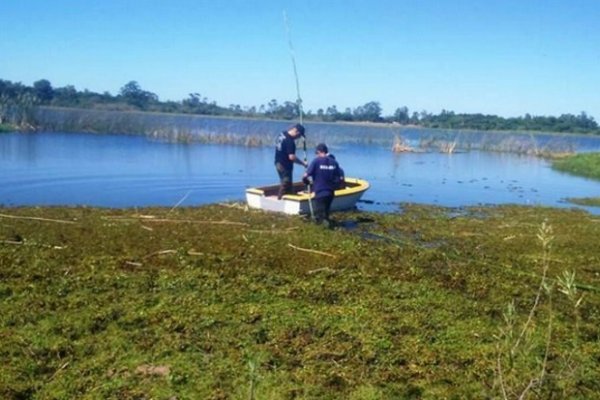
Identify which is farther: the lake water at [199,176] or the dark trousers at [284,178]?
the lake water at [199,176]

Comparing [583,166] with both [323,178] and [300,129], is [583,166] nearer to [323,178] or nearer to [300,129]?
[300,129]

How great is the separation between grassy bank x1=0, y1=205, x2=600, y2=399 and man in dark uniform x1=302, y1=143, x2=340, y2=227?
3.63ft

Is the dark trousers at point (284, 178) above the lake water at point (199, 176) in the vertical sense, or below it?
above

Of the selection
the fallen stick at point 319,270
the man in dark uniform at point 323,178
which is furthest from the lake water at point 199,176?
the fallen stick at point 319,270

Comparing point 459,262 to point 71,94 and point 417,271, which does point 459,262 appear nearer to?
point 417,271

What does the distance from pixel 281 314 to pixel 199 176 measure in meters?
17.5

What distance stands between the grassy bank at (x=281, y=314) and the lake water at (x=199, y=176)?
21.1 ft

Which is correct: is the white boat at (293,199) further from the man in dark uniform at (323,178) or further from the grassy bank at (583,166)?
the grassy bank at (583,166)

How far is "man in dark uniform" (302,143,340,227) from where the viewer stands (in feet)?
40.9

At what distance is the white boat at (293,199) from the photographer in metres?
13.5

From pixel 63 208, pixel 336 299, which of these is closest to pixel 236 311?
pixel 336 299

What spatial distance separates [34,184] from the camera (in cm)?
1891

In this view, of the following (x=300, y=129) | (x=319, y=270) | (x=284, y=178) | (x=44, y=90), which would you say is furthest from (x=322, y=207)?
(x=44, y=90)

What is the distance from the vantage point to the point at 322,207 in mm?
12695
